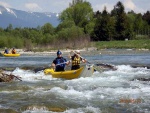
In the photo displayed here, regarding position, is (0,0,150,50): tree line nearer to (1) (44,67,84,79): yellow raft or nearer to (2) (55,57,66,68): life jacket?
(2) (55,57,66,68): life jacket

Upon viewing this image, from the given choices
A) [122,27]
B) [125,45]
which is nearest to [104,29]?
[122,27]

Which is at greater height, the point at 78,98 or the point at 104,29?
the point at 104,29

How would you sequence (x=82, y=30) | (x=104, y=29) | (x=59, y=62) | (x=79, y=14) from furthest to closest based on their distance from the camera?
1. (x=79, y=14)
2. (x=82, y=30)
3. (x=104, y=29)
4. (x=59, y=62)

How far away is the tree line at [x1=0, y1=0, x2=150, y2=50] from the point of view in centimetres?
6406

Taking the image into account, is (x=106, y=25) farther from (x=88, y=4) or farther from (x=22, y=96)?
(x=22, y=96)

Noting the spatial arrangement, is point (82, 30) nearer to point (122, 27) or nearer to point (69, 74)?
point (122, 27)

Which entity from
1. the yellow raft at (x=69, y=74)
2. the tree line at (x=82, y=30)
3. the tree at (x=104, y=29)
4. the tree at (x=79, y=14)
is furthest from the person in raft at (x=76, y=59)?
the tree at (x=79, y=14)

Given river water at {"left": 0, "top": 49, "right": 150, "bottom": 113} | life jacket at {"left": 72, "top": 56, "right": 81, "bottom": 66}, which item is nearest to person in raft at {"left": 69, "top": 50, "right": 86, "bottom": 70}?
life jacket at {"left": 72, "top": 56, "right": 81, "bottom": 66}

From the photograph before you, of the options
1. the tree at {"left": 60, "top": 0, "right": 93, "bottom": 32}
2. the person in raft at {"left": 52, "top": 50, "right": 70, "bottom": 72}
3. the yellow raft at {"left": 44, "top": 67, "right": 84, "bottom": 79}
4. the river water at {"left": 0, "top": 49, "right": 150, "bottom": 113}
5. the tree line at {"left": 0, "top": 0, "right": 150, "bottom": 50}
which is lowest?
the river water at {"left": 0, "top": 49, "right": 150, "bottom": 113}

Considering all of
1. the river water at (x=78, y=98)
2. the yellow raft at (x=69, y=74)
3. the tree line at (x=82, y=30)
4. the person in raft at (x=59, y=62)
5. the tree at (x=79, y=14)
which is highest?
the tree at (x=79, y=14)

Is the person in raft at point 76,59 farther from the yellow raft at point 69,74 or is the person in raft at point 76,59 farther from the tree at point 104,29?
the tree at point 104,29

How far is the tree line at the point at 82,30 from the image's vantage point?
64.1 meters

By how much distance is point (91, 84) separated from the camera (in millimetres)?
15648

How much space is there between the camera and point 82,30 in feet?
250
